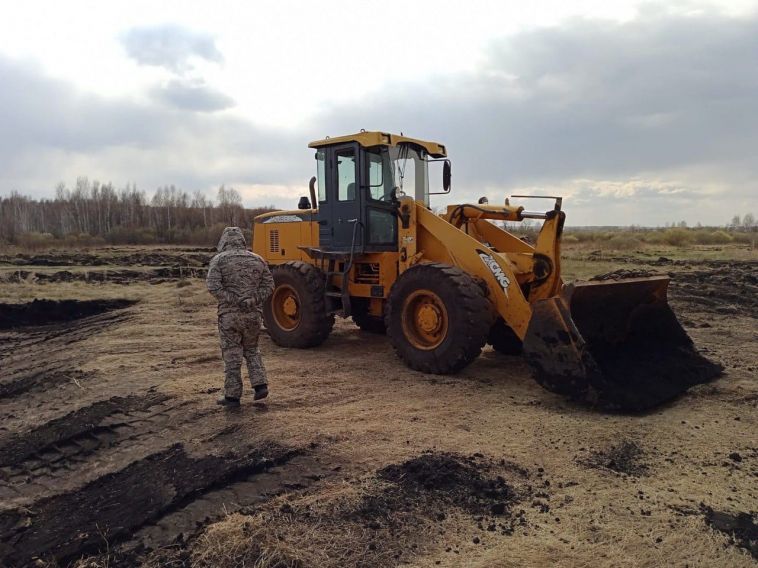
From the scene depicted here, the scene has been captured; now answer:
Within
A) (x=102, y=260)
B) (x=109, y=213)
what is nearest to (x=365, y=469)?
(x=102, y=260)

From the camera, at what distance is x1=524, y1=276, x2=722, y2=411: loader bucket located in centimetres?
534

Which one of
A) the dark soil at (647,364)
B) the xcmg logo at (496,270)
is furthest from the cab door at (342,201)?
the dark soil at (647,364)

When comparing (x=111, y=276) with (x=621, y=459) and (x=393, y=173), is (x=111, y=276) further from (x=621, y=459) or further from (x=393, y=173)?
(x=621, y=459)

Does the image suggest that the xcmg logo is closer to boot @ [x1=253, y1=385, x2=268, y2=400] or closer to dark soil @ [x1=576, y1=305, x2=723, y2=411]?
dark soil @ [x1=576, y1=305, x2=723, y2=411]

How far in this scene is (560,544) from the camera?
329 cm

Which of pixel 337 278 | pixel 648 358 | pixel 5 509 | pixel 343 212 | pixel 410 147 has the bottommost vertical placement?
pixel 5 509

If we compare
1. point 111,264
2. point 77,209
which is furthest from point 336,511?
point 77,209

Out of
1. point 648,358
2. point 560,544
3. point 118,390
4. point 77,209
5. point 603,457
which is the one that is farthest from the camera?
→ point 77,209

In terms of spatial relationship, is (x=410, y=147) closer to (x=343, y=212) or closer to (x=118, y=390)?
(x=343, y=212)

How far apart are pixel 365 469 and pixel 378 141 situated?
4.58m

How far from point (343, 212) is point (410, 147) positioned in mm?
1261

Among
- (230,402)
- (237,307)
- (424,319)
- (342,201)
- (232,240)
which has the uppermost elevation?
(342,201)

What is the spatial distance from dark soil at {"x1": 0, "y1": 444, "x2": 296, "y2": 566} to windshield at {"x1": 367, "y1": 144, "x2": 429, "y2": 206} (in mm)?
4144

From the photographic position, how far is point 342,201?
8.04m
